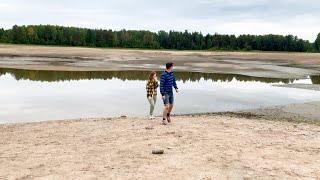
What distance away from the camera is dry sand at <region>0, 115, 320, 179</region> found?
11.2 meters

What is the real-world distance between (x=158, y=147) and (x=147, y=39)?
521 feet

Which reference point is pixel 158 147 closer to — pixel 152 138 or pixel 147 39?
pixel 152 138

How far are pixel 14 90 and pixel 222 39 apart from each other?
14483 centimetres

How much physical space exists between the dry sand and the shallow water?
4.31 metres

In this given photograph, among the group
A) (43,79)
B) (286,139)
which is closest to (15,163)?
(286,139)

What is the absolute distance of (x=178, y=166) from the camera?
38.3 ft

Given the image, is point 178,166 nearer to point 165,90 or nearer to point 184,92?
point 165,90

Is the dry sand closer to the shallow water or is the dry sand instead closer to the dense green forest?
the shallow water

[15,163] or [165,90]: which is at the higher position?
[165,90]

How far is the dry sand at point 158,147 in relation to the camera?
11242 millimetres

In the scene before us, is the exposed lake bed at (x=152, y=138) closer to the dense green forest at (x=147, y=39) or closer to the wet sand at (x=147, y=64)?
the wet sand at (x=147, y=64)

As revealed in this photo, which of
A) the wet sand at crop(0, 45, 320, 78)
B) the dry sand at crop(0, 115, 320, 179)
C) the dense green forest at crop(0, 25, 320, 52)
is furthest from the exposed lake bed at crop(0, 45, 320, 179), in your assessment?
the dense green forest at crop(0, 25, 320, 52)

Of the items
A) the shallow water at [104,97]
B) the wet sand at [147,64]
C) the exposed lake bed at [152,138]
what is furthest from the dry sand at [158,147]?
the wet sand at [147,64]

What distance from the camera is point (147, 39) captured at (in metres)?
171
